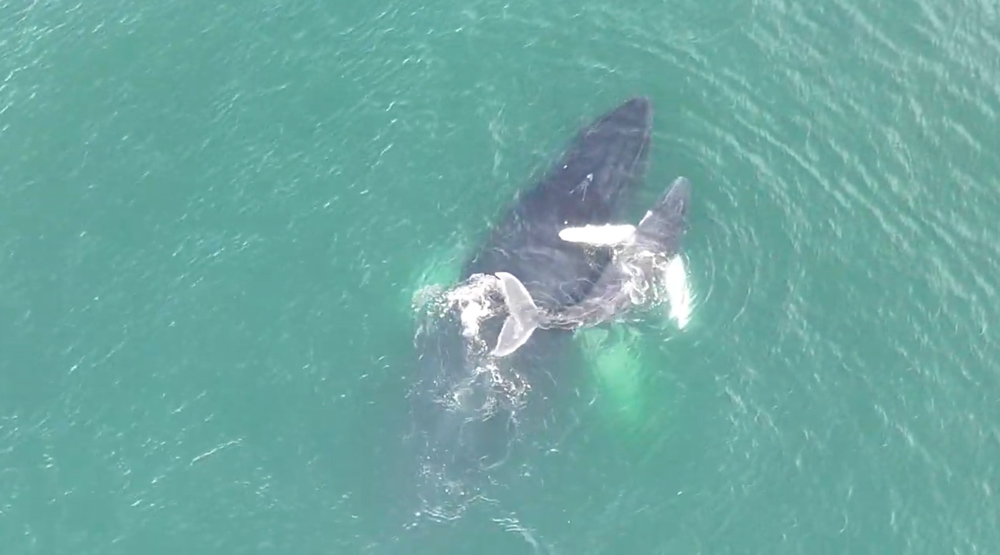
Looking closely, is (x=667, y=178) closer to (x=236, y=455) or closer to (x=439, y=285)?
(x=439, y=285)

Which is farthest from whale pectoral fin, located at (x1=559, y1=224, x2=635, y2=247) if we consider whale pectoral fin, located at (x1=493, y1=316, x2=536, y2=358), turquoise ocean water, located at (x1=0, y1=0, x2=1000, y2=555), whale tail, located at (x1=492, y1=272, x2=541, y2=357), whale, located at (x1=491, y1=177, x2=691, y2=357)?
whale pectoral fin, located at (x1=493, y1=316, x2=536, y2=358)

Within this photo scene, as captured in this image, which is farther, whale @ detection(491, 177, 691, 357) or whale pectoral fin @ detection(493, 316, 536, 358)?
whale @ detection(491, 177, 691, 357)

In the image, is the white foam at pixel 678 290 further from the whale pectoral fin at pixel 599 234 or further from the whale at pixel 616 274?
the whale pectoral fin at pixel 599 234

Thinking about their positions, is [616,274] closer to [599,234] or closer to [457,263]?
[599,234]

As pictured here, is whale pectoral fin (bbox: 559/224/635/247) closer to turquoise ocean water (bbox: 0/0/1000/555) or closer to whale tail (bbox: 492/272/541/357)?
turquoise ocean water (bbox: 0/0/1000/555)

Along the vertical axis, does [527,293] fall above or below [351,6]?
below

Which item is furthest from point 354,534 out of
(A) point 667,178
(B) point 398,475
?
(A) point 667,178

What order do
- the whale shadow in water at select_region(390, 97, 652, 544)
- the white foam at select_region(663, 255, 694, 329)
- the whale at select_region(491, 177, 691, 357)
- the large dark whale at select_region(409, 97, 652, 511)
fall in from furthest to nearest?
the white foam at select_region(663, 255, 694, 329) < the whale at select_region(491, 177, 691, 357) < the large dark whale at select_region(409, 97, 652, 511) < the whale shadow in water at select_region(390, 97, 652, 544)
